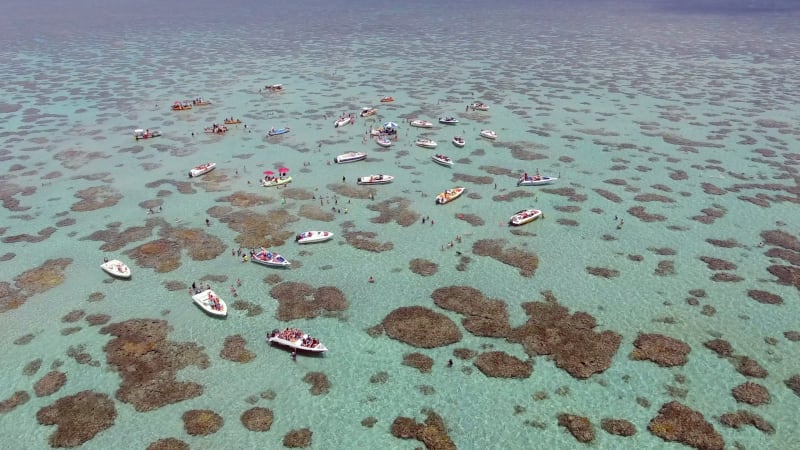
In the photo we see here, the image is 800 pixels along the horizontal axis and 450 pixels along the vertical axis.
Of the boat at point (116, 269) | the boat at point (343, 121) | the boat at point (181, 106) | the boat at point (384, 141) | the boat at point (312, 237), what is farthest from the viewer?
the boat at point (181, 106)

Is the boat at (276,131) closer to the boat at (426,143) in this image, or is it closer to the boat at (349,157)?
the boat at (349,157)

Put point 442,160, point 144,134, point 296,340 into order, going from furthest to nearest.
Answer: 1. point 144,134
2. point 442,160
3. point 296,340

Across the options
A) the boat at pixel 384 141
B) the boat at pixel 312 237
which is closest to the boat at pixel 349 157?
the boat at pixel 384 141

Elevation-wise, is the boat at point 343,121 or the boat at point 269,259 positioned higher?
the boat at point 343,121

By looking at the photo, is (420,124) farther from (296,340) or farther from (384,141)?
(296,340)

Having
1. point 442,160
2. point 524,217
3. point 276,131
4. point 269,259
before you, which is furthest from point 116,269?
point 442,160

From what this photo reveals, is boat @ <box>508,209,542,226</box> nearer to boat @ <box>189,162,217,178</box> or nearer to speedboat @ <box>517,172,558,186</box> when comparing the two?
speedboat @ <box>517,172,558,186</box>

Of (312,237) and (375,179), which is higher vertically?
Result: (375,179)

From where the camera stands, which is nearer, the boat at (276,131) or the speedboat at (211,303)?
the speedboat at (211,303)
